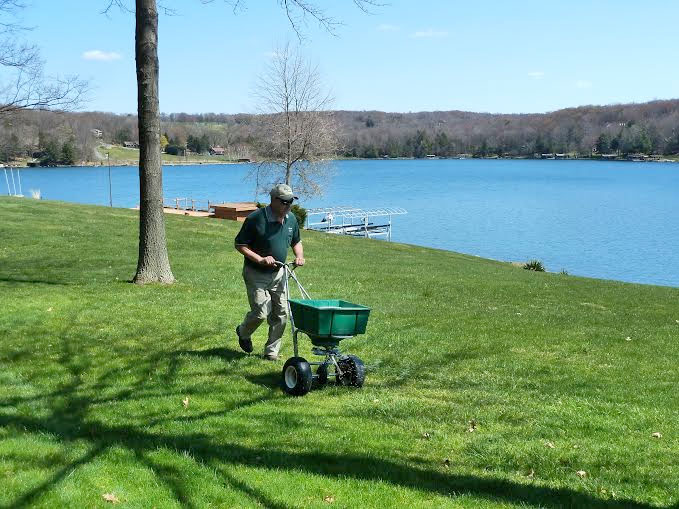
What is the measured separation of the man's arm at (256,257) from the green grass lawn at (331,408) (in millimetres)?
1313

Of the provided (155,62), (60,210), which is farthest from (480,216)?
(155,62)

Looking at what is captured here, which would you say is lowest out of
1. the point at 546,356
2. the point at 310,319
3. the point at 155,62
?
the point at 546,356

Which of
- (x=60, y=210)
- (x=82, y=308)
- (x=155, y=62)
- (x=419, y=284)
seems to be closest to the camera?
(x=82, y=308)

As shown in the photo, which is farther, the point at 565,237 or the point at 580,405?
the point at 565,237

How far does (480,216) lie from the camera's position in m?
69.2

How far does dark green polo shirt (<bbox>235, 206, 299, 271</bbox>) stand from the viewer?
788 centimetres

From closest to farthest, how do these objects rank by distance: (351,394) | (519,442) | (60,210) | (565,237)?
(519,442)
(351,394)
(60,210)
(565,237)

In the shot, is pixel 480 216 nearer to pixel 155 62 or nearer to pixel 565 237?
pixel 565 237

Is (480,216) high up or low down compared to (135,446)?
down

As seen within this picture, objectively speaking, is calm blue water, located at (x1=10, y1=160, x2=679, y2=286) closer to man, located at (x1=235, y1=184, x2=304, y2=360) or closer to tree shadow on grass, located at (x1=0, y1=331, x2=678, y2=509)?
man, located at (x1=235, y1=184, x2=304, y2=360)

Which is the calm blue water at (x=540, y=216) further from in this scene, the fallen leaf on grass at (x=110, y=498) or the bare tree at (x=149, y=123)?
the fallen leaf on grass at (x=110, y=498)

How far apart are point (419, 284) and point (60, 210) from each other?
1952 cm

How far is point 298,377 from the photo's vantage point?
23.5 feet

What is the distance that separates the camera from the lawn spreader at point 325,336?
680cm
